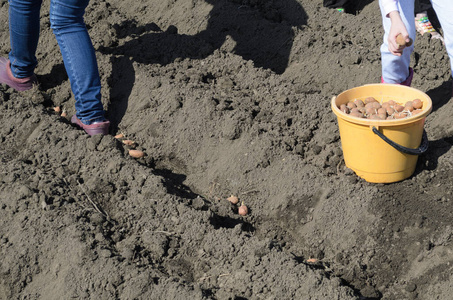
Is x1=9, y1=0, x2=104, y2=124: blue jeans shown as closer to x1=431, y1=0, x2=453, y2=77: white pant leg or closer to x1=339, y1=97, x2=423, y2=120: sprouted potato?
x1=339, y1=97, x2=423, y2=120: sprouted potato

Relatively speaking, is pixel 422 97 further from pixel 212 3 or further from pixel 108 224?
Result: pixel 212 3

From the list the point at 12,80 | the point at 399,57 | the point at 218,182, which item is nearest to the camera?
the point at 218,182

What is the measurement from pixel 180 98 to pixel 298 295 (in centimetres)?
201

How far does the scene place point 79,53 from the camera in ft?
13.3

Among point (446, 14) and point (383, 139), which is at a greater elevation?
point (446, 14)


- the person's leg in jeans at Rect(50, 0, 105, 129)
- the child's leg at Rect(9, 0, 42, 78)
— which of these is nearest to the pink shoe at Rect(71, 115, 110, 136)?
the person's leg in jeans at Rect(50, 0, 105, 129)

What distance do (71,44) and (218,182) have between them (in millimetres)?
1339

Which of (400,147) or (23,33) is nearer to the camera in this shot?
(400,147)

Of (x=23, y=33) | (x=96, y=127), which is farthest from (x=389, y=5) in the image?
(x=23, y=33)

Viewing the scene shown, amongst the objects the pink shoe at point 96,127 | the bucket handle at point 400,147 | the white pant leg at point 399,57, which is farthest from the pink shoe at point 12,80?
the bucket handle at point 400,147

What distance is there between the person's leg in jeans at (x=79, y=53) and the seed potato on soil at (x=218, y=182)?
0.69ft

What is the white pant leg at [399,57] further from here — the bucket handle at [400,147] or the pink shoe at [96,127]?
the pink shoe at [96,127]

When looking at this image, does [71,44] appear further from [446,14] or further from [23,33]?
[446,14]

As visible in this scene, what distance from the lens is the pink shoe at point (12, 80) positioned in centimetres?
479
